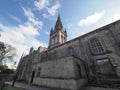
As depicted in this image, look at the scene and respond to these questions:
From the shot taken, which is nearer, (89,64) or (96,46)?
(89,64)

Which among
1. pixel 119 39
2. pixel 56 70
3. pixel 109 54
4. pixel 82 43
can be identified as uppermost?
pixel 82 43

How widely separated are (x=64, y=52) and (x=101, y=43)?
7.60 meters

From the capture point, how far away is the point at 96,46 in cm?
1257

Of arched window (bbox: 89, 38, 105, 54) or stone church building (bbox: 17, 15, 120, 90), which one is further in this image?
arched window (bbox: 89, 38, 105, 54)

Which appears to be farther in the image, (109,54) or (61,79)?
(109,54)

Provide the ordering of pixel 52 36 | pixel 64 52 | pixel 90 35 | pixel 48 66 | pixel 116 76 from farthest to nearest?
pixel 52 36
pixel 64 52
pixel 90 35
pixel 48 66
pixel 116 76

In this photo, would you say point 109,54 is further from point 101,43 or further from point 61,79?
point 61,79

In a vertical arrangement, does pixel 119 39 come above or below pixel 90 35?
below

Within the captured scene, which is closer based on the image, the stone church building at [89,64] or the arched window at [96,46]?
the stone church building at [89,64]

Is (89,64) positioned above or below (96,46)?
below

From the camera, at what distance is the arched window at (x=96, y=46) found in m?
12.0

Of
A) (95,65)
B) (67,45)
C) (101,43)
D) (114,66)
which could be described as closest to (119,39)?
(101,43)

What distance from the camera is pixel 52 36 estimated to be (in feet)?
95.5

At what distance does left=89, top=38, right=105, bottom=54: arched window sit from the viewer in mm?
12012
